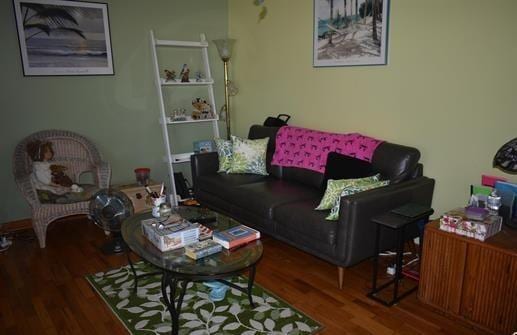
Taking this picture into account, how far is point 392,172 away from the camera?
278 centimetres

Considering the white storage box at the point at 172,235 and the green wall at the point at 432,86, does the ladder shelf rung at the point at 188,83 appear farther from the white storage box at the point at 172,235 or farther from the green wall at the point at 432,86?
the white storage box at the point at 172,235

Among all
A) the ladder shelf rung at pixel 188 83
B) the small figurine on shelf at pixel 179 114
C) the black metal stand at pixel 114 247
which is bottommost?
the black metal stand at pixel 114 247

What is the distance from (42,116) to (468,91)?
358 centimetres

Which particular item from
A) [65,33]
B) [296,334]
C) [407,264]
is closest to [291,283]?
[296,334]

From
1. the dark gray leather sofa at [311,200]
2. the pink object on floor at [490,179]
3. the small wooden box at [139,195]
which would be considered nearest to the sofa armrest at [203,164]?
the dark gray leather sofa at [311,200]

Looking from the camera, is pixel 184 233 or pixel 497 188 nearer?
pixel 184 233

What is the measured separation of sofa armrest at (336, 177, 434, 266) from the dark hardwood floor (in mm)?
276

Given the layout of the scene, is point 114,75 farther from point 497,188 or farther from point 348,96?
point 497,188

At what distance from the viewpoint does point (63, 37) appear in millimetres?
3645

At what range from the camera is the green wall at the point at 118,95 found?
3531 mm

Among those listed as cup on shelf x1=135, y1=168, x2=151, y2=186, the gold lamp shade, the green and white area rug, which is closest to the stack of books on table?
the green and white area rug

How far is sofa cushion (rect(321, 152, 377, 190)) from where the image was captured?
9.50ft

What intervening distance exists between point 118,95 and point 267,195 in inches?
79.8

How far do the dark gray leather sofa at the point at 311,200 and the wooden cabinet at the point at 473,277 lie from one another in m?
0.36
